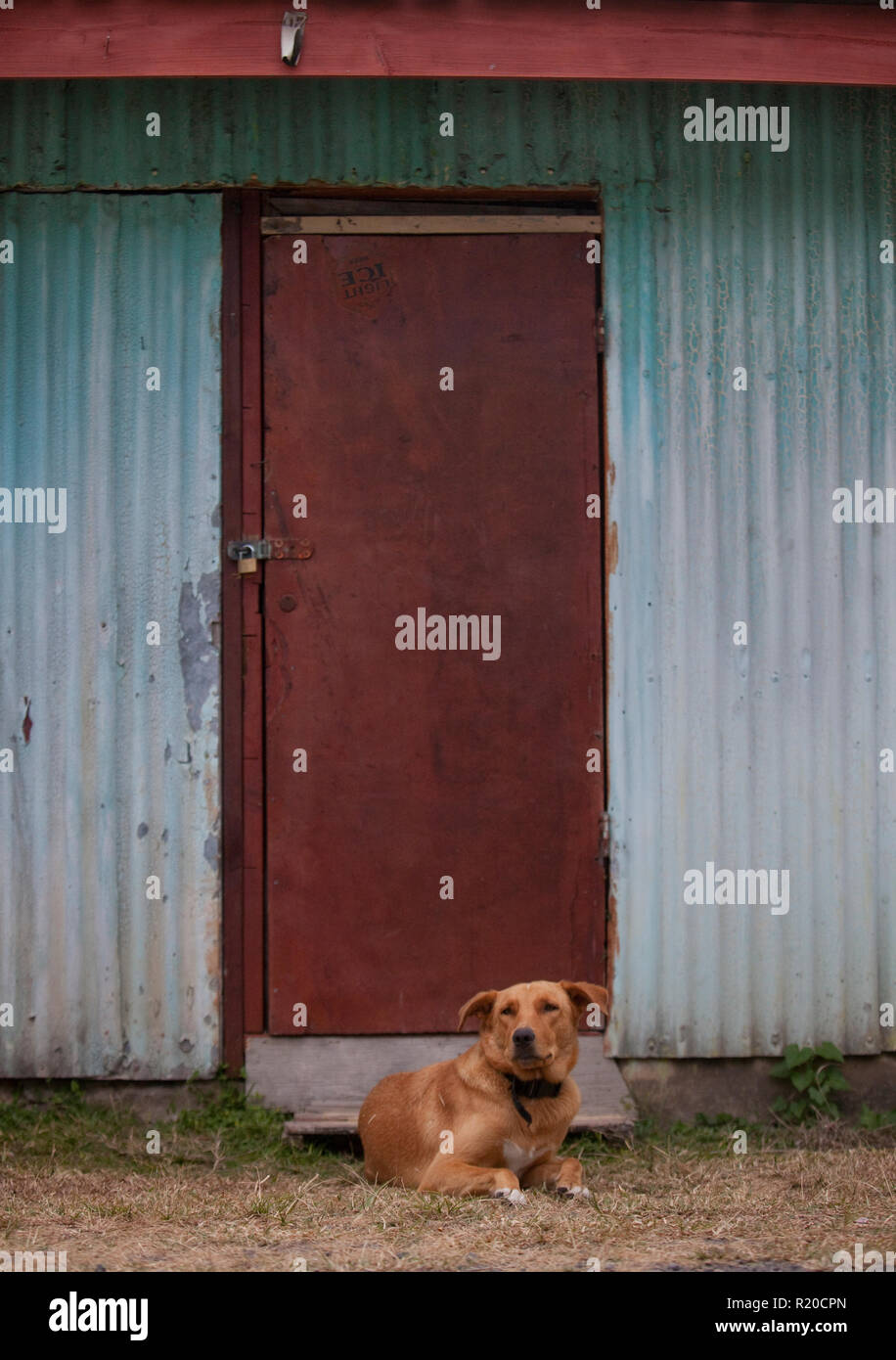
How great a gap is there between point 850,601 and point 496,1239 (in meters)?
3.12

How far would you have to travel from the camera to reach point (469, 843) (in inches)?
229

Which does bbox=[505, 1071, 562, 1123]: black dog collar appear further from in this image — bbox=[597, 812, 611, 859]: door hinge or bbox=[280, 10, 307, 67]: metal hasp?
bbox=[280, 10, 307, 67]: metal hasp

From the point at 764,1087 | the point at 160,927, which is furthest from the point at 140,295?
the point at 764,1087

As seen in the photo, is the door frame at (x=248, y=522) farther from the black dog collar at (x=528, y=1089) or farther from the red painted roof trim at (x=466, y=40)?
the black dog collar at (x=528, y=1089)

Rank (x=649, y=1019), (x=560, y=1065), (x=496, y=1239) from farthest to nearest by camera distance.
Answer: (x=649, y=1019) < (x=560, y=1065) < (x=496, y=1239)

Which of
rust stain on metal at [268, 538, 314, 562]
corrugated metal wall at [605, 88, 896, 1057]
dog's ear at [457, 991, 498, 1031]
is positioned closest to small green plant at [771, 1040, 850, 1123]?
corrugated metal wall at [605, 88, 896, 1057]

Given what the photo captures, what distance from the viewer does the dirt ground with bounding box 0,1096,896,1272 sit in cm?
389

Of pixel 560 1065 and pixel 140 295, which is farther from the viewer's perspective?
pixel 140 295

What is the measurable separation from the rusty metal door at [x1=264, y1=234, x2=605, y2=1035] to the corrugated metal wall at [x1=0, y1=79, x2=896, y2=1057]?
223 mm

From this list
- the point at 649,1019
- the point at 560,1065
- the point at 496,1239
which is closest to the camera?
the point at 496,1239

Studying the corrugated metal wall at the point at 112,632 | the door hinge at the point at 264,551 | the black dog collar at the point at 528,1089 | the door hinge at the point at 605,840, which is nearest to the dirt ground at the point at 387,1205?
the black dog collar at the point at 528,1089

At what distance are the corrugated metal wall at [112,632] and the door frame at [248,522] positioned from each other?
62mm

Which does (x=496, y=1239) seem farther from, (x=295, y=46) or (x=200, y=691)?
(x=295, y=46)

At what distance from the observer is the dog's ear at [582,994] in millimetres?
4871
